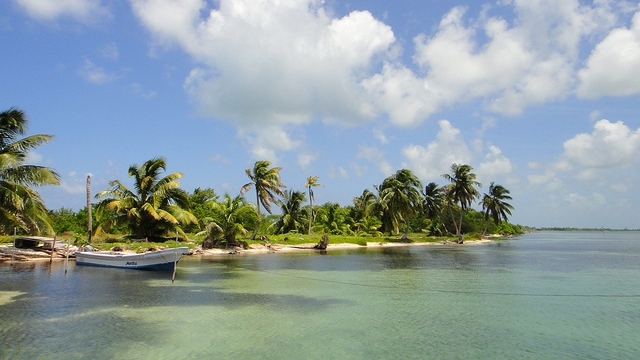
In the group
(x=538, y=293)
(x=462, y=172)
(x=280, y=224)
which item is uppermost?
(x=462, y=172)

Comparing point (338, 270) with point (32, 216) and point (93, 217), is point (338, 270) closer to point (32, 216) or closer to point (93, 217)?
point (32, 216)

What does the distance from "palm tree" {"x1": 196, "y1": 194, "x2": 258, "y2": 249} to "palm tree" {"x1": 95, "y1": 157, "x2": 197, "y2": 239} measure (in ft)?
6.17

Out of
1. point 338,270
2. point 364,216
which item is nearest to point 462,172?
point 364,216

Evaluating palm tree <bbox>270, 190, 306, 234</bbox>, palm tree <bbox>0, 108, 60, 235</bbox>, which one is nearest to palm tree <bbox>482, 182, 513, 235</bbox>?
palm tree <bbox>270, 190, 306, 234</bbox>

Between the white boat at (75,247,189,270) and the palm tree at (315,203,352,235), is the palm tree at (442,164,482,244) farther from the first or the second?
the white boat at (75,247,189,270)

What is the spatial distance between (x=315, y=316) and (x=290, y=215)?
40342 mm

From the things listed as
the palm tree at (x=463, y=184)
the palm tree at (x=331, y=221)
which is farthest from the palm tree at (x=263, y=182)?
the palm tree at (x=463, y=184)

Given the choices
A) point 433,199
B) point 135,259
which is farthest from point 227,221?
point 433,199

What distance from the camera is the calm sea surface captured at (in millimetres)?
9328

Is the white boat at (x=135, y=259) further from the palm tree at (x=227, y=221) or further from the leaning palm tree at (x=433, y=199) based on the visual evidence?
the leaning palm tree at (x=433, y=199)

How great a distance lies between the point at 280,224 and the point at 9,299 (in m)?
39.0

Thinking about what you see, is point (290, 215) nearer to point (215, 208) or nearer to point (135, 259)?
point (215, 208)

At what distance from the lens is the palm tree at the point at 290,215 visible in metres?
52.2

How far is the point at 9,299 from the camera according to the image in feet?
46.1
